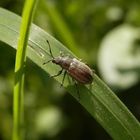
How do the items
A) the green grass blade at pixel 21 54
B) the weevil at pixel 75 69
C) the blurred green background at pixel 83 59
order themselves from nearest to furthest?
the green grass blade at pixel 21 54
the weevil at pixel 75 69
the blurred green background at pixel 83 59

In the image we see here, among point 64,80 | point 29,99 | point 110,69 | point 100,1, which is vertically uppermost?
point 100,1

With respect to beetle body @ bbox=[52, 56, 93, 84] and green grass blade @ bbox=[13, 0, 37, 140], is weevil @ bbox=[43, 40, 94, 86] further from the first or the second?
green grass blade @ bbox=[13, 0, 37, 140]

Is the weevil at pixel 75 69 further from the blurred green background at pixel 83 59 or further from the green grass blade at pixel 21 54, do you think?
the blurred green background at pixel 83 59

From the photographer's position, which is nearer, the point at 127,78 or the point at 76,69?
the point at 76,69

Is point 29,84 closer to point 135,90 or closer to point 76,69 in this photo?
point 135,90

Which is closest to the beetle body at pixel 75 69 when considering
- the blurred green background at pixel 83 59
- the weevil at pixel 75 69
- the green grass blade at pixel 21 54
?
the weevil at pixel 75 69

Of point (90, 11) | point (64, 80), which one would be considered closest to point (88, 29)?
point (90, 11)
